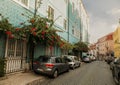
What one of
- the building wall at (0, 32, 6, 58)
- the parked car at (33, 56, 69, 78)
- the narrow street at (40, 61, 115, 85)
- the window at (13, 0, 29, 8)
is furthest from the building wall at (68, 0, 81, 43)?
the building wall at (0, 32, 6, 58)

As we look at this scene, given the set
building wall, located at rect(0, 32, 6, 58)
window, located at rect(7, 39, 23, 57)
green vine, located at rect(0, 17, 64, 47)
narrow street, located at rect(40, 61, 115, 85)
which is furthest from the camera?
window, located at rect(7, 39, 23, 57)

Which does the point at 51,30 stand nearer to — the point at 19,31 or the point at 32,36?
the point at 32,36

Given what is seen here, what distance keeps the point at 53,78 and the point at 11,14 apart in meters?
5.74

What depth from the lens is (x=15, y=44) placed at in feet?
37.7

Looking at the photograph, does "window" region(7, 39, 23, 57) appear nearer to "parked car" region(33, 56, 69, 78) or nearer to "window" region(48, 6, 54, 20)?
"parked car" region(33, 56, 69, 78)

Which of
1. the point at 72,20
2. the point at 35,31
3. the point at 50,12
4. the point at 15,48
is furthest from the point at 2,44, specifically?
the point at 72,20

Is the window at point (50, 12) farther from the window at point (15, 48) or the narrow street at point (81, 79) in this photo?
the narrow street at point (81, 79)

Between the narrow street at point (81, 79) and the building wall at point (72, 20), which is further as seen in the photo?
the building wall at point (72, 20)

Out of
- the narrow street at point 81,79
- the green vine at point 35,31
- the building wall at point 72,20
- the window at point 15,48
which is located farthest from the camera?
the building wall at point 72,20

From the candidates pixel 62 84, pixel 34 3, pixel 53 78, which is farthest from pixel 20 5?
pixel 62 84

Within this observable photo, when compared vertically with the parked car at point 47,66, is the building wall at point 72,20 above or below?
above

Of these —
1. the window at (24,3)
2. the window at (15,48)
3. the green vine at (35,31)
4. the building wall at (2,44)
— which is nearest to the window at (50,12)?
the window at (24,3)

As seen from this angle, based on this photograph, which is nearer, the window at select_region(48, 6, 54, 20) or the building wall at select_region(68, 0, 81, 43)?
the window at select_region(48, 6, 54, 20)

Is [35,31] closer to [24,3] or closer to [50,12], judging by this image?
[24,3]
